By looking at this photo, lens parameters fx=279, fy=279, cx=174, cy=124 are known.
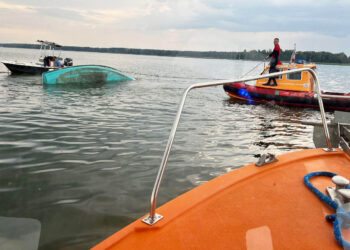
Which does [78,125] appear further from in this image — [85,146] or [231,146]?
[231,146]

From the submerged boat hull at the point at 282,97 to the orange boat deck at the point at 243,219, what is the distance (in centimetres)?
1145

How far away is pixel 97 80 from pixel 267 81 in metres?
12.5

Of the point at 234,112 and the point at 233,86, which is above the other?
the point at 233,86

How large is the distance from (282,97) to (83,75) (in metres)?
13.4

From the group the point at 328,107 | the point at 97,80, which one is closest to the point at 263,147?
the point at 328,107

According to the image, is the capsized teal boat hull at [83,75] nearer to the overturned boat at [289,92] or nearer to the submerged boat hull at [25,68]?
the submerged boat hull at [25,68]

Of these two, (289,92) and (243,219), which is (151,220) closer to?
(243,219)

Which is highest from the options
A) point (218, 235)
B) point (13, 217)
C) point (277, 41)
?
point (277, 41)

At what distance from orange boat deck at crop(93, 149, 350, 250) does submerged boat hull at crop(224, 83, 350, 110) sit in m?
11.4

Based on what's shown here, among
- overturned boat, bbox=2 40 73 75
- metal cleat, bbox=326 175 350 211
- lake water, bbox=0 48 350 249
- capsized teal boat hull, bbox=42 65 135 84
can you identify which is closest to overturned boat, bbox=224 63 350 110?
lake water, bbox=0 48 350 249

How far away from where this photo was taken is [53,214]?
372cm

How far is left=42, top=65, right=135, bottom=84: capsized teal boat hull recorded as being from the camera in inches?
705

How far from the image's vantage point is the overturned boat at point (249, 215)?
5.63ft

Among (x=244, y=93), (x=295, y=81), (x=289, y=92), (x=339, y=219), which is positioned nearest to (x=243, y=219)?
(x=339, y=219)
